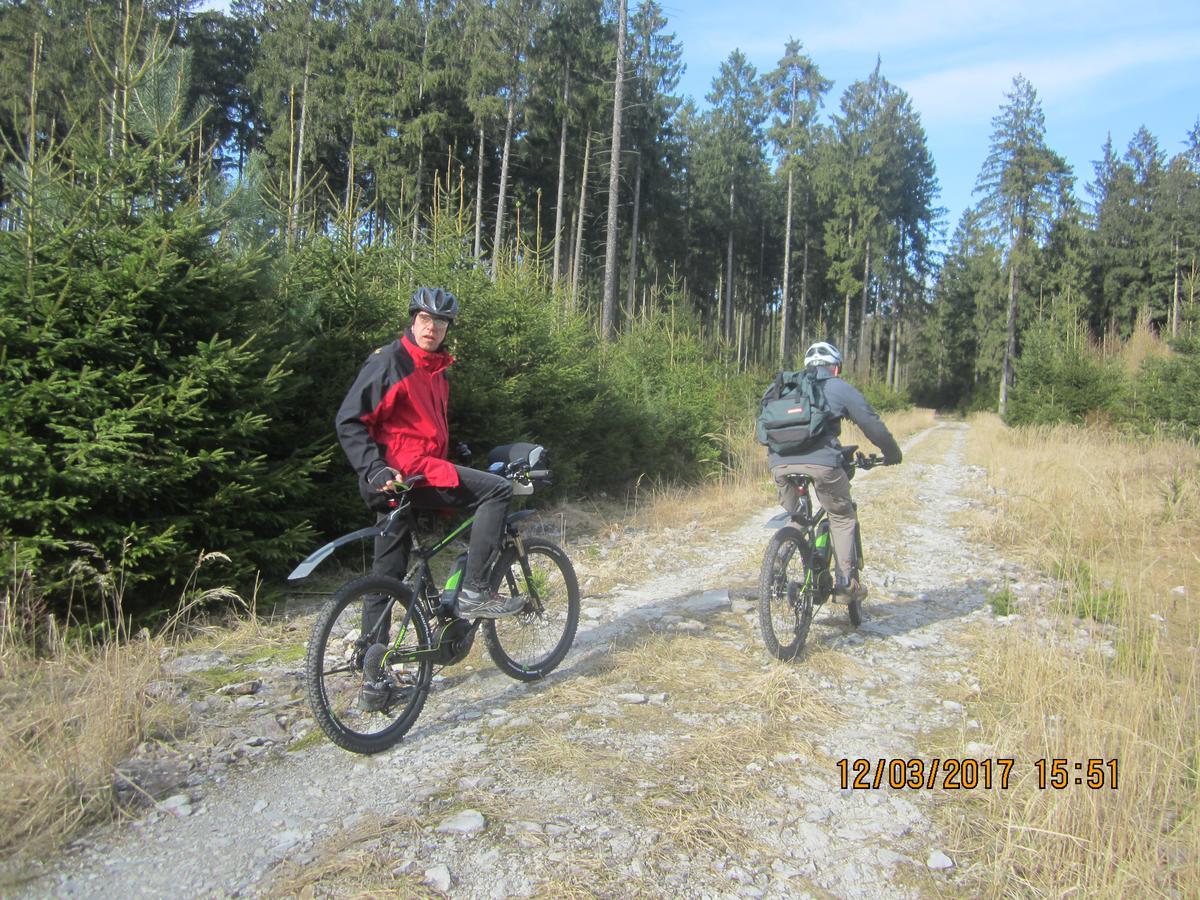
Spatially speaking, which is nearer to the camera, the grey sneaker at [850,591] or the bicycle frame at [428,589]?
the bicycle frame at [428,589]

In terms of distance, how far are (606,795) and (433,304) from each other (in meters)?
2.39

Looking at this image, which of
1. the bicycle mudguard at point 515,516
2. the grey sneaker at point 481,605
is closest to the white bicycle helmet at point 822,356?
the bicycle mudguard at point 515,516

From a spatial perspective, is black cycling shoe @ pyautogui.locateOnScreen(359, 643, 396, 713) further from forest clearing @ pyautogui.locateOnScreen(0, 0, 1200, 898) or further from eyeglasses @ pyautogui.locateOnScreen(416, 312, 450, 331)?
eyeglasses @ pyautogui.locateOnScreen(416, 312, 450, 331)

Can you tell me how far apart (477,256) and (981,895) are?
27.4 ft

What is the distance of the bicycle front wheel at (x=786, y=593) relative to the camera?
4430mm

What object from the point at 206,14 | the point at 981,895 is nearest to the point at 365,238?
the point at 981,895

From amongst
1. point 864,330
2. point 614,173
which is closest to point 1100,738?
point 614,173

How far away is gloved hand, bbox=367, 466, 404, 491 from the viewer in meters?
3.30

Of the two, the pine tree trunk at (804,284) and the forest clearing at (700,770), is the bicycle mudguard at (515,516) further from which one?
the pine tree trunk at (804,284)

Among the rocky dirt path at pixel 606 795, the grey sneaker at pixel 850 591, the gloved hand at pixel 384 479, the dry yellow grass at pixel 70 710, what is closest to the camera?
the rocky dirt path at pixel 606 795

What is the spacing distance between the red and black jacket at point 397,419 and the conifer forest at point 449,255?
1741 mm

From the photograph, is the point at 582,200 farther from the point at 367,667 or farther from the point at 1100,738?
the point at 1100,738

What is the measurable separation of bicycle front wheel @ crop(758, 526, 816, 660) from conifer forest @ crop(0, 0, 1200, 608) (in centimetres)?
339

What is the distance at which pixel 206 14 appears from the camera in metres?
33.2
